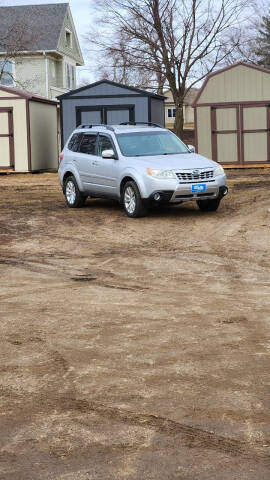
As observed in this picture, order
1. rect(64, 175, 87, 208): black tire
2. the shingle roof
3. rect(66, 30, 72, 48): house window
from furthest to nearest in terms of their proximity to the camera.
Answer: rect(66, 30, 72, 48): house window → the shingle roof → rect(64, 175, 87, 208): black tire

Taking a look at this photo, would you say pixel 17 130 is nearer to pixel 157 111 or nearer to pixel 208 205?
pixel 157 111

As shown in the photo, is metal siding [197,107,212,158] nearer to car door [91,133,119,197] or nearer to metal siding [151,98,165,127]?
metal siding [151,98,165,127]

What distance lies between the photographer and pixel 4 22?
4981cm

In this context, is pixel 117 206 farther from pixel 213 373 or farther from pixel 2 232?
pixel 213 373

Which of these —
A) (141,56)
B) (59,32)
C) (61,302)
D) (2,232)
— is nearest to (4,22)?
(59,32)

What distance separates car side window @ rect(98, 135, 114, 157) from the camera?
1744 centimetres

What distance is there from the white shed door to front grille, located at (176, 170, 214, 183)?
595 inches

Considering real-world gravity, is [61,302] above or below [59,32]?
below

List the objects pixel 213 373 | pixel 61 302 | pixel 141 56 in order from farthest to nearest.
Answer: pixel 141 56 < pixel 61 302 < pixel 213 373

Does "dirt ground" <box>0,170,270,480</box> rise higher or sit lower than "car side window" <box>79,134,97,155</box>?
lower

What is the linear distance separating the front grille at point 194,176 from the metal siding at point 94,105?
1413cm

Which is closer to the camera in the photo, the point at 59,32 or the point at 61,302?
the point at 61,302

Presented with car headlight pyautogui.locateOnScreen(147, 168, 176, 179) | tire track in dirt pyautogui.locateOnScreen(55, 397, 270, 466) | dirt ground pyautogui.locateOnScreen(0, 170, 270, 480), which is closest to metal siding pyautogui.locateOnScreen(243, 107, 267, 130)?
car headlight pyautogui.locateOnScreen(147, 168, 176, 179)

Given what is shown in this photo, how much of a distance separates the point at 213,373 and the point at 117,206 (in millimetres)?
13014
